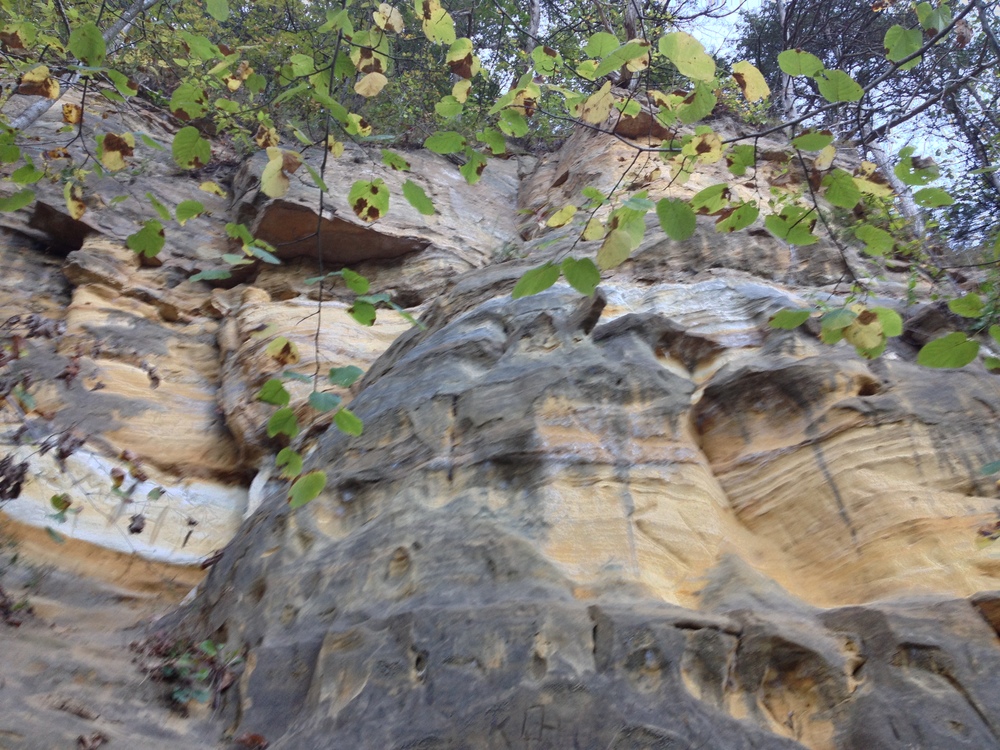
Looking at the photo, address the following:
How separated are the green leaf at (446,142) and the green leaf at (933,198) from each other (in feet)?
5.67

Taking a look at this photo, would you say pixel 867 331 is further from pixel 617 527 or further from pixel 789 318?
pixel 617 527

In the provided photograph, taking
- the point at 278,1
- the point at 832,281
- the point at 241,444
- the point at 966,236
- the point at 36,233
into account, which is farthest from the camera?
the point at 278,1

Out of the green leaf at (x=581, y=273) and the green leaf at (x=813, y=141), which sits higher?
the green leaf at (x=813, y=141)

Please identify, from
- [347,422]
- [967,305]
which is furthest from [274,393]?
[967,305]

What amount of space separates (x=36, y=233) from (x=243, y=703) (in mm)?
7824

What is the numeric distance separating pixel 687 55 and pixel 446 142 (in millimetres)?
890

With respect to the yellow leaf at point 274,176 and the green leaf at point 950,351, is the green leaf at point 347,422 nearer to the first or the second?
the yellow leaf at point 274,176

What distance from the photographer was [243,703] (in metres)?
4.38

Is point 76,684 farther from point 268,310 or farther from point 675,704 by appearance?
point 268,310

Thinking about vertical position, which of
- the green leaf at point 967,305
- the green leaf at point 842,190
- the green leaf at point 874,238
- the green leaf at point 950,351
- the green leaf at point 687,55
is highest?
the green leaf at point 687,55

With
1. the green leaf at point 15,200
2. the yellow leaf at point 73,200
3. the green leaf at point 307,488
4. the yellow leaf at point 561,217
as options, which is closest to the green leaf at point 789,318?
the yellow leaf at point 561,217

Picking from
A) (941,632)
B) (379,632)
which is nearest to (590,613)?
(379,632)

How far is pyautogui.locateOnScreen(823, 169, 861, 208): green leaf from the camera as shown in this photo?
3037 mm

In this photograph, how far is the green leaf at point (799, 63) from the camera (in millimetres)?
2732
